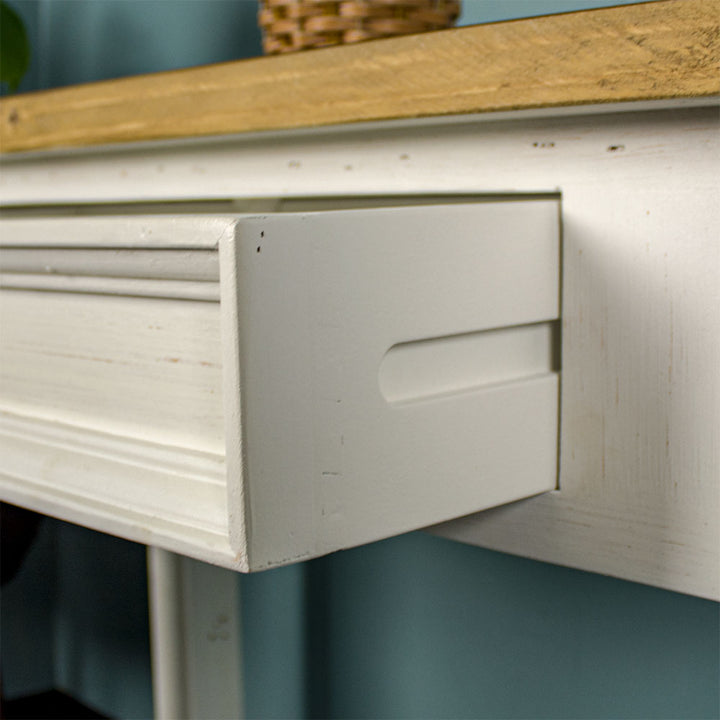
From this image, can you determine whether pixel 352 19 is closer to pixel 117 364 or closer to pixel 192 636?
pixel 117 364

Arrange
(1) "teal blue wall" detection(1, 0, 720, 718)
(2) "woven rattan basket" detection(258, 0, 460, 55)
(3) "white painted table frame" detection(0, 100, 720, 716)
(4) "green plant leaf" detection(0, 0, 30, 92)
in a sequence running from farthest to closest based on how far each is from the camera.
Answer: (4) "green plant leaf" detection(0, 0, 30, 92) → (1) "teal blue wall" detection(1, 0, 720, 718) → (2) "woven rattan basket" detection(258, 0, 460, 55) → (3) "white painted table frame" detection(0, 100, 720, 716)

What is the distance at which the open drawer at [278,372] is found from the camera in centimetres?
43

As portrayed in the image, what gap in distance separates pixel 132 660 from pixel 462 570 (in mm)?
663

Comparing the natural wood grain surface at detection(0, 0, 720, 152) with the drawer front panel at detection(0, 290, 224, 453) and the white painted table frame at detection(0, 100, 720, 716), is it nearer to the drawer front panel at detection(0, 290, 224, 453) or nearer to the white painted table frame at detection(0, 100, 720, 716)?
the white painted table frame at detection(0, 100, 720, 716)

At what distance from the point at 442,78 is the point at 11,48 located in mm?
793

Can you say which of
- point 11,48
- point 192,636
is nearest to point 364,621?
point 192,636

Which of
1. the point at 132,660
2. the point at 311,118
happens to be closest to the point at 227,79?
the point at 311,118

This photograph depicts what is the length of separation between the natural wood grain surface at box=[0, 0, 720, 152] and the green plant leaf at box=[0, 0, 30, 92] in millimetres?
414

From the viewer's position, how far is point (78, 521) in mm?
520

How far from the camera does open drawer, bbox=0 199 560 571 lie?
425 millimetres

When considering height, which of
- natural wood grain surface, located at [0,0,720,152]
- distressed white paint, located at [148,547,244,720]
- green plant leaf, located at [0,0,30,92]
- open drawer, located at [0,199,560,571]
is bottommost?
distressed white paint, located at [148,547,244,720]

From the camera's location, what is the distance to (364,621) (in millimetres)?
998

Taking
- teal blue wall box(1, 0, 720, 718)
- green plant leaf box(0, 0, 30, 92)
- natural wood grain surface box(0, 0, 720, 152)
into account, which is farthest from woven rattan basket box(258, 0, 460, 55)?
green plant leaf box(0, 0, 30, 92)

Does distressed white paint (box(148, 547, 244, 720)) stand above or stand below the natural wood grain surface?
below
